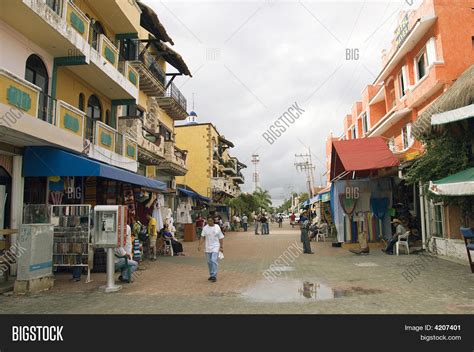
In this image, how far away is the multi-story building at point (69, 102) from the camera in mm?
8906

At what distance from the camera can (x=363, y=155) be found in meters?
14.4

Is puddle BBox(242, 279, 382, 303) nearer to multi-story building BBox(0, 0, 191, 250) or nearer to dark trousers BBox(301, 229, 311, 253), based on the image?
multi-story building BBox(0, 0, 191, 250)

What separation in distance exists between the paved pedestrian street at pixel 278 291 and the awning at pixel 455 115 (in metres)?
3.97

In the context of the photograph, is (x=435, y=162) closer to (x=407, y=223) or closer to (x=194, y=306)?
Answer: (x=407, y=223)

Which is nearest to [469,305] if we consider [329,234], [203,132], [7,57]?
[7,57]

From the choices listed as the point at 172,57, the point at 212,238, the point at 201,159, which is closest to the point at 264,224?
the point at 201,159

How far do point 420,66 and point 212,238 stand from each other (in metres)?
14.2

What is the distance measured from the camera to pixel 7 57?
366 inches

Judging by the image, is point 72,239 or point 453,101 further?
point 453,101

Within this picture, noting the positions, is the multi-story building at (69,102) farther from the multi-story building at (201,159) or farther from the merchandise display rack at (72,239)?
the multi-story building at (201,159)

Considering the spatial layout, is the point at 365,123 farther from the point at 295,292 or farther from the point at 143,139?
the point at 295,292

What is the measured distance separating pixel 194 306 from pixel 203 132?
3301cm

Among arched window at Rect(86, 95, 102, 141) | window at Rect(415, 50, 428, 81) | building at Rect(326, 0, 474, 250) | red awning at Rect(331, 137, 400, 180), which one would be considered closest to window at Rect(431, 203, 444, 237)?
building at Rect(326, 0, 474, 250)

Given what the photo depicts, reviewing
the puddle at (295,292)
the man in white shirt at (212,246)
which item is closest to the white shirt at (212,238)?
the man in white shirt at (212,246)
